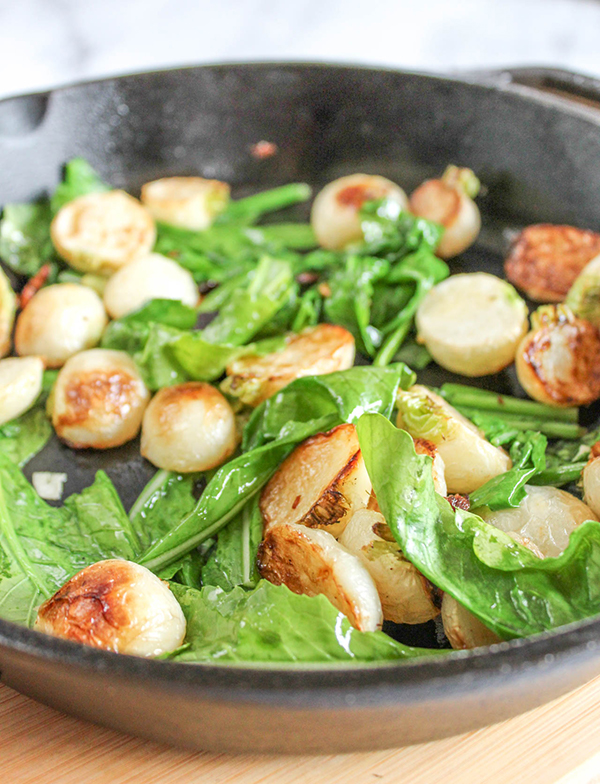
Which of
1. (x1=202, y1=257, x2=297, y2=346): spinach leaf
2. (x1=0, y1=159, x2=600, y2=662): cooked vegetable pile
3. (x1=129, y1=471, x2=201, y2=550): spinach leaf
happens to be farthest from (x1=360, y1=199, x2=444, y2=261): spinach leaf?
(x1=129, y1=471, x2=201, y2=550): spinach leaf

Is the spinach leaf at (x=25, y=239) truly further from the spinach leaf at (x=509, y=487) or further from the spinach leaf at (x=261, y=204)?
the spinach leaf at (x=509, y=487)

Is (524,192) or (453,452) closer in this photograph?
(453,452)

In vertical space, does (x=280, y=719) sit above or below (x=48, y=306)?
below

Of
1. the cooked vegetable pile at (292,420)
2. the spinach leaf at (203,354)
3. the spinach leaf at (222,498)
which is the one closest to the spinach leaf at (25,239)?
the cooked vegetable pile at (292,420)

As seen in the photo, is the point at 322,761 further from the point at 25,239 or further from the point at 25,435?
the point at 25,239

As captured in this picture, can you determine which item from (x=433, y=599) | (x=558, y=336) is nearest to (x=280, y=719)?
(x=433, y=599)

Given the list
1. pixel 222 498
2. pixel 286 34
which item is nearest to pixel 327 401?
pixel 222 498

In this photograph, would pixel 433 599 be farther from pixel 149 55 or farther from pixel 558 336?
pixel 149 55
